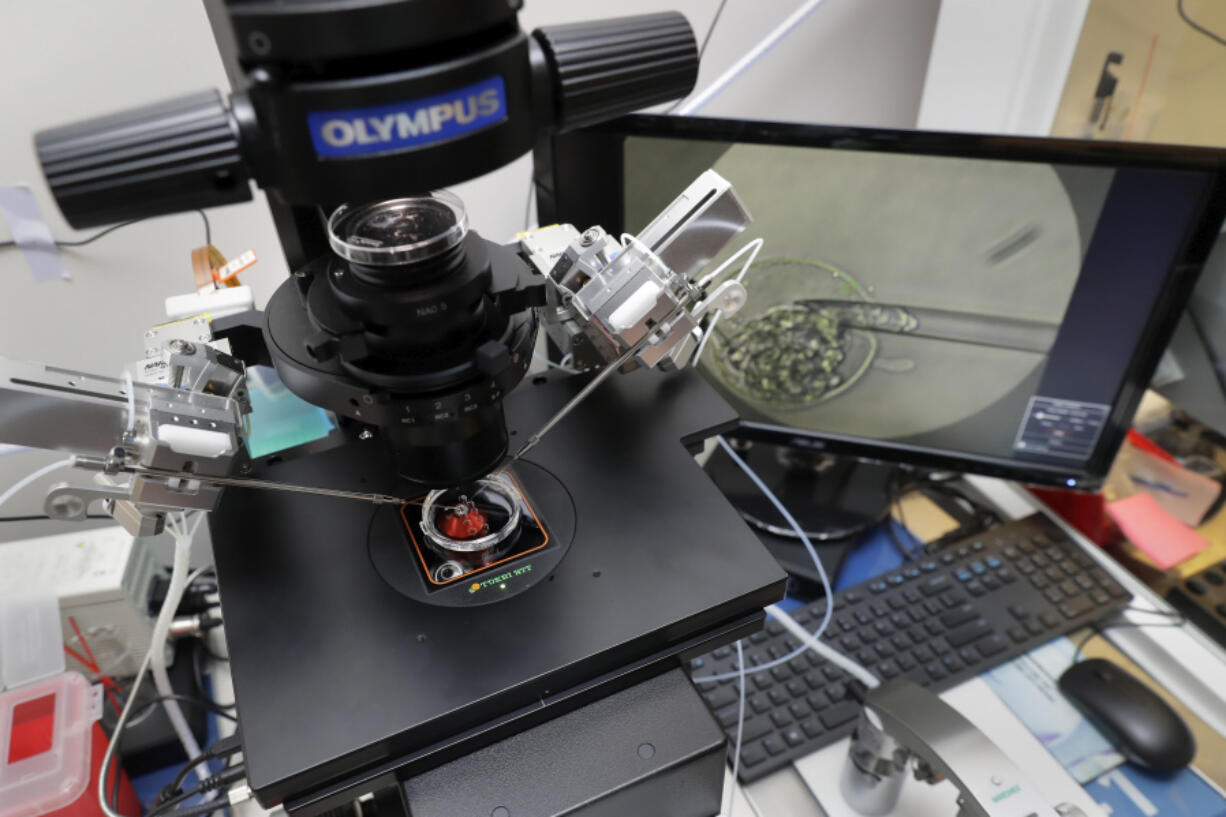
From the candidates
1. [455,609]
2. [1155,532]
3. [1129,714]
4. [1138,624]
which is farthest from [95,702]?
[1155,532]

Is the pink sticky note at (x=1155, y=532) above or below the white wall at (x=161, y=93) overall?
below

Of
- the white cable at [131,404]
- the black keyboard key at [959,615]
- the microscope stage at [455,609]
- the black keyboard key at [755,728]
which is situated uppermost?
the white cable at [131,404]

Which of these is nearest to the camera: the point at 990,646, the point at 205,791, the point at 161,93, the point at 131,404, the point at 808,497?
the point at 131,404

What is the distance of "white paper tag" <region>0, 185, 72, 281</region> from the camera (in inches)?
32.6

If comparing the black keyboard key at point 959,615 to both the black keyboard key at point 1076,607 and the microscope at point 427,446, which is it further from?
the microscope at point 427,446

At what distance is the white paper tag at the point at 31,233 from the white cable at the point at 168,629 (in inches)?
13.2

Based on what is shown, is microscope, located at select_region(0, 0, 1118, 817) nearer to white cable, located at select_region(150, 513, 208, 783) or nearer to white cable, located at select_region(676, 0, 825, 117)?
white cable, located at select_region(150, 513, 208, 783)

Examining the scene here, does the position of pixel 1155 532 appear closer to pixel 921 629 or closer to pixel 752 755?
pixel 921 629

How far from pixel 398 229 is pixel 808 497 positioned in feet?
2.65

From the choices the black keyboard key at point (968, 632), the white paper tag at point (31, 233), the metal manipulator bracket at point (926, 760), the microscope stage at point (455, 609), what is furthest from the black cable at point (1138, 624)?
the white paper tag at point (31, 233)

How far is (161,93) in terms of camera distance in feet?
2.77

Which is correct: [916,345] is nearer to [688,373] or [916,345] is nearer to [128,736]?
[688,373]

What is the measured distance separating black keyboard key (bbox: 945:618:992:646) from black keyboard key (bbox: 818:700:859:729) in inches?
6.3

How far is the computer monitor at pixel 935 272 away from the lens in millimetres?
828
